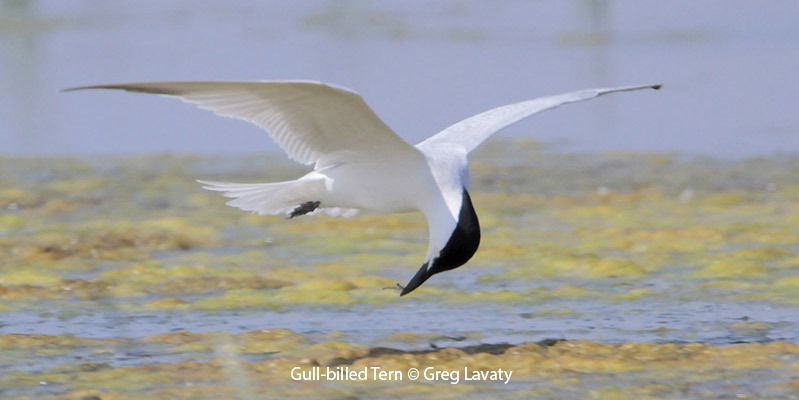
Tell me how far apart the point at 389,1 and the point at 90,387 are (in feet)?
56.8

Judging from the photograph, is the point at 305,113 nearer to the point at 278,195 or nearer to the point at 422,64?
the point at 278,195

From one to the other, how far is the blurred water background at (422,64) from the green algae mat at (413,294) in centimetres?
175

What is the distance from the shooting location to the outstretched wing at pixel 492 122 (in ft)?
23.3

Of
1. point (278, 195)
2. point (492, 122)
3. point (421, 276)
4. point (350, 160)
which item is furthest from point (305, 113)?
point (492, 122)

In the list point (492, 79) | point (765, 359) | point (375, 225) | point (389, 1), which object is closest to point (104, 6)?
point (389, 1)

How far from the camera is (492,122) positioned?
7309 mm

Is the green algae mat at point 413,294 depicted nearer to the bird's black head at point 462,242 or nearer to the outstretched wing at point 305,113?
the bird's black head at point 462,242

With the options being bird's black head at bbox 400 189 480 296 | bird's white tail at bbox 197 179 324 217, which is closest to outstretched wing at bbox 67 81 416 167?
bird's white tail at bbox 197 179 324 217

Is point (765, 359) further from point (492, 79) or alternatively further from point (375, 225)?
point (492, 79)

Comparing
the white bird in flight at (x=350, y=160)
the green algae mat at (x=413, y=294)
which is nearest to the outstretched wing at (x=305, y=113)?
the white bird in flight at (x=350, y=160)

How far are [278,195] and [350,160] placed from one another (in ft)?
1.44

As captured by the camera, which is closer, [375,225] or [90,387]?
[90,387]

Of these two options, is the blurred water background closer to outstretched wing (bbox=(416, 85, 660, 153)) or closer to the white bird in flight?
outstretched wing (bbox=(416, 85, 660, 153))

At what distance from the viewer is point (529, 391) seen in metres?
5.98
